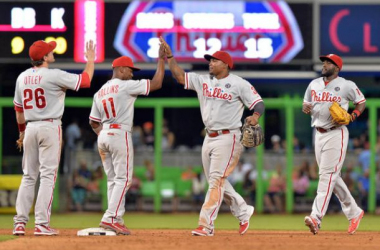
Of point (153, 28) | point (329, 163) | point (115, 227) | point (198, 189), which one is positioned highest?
point (153, 28)

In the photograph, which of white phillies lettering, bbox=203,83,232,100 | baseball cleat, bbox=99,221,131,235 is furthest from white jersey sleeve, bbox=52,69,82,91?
baseball cleat, bbox=99,221,131,235

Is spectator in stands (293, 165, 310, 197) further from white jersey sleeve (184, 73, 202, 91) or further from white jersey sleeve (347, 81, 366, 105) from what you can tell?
white jersey sleeve (184, 73, 202, 91)

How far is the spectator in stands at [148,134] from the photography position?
1877 cm

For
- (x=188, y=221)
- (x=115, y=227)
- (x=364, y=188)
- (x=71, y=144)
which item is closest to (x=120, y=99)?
(x=115, y=227)

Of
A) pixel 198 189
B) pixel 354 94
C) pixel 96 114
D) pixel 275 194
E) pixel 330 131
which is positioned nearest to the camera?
pixel 96 114

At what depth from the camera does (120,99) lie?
36.4 feet

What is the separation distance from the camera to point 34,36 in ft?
54.7

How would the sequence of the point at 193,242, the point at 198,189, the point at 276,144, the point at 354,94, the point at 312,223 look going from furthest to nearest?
the point at 276,144
the point at 198,189
the point at 354,94
the point at 312,223
the point at 193,242

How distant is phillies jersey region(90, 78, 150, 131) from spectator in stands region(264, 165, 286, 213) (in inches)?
301

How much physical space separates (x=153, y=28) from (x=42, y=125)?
6328 millimetres

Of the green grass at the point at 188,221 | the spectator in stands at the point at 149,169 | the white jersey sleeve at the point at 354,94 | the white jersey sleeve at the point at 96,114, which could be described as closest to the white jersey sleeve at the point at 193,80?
the white jersey sleeve at the point at 96,114

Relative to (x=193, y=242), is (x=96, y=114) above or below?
above

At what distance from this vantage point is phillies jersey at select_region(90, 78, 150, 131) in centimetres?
1108

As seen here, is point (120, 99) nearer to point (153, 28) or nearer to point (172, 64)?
point (172, 64)
